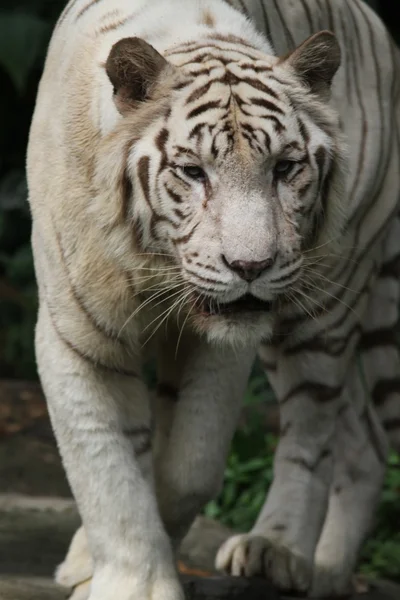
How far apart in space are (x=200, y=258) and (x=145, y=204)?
23 cm

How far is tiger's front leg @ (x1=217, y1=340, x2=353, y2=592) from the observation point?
379 cm

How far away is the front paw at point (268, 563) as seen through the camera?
3729 millimetres

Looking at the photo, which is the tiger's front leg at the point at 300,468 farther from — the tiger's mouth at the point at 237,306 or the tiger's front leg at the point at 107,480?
the tiger's mouth at the point at 237,306

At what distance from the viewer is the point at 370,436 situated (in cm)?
430

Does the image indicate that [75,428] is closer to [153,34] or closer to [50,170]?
[50,170]

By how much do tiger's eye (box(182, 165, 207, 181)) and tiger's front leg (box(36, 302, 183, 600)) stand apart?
0.56m

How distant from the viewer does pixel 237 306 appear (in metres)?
2.85

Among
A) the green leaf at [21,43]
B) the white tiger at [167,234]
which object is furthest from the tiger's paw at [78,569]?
the green leaf at [21,43]

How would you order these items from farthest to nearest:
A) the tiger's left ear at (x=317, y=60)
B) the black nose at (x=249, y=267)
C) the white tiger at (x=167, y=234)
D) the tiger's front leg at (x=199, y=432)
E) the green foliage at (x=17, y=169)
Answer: the green foliage at (x=17, y=169)
the tiger's front leg at (x=199, y=432)
the tiger's left ear at (x=317, y=60)
the white tiger at (x=167, y=234)
the black nose at (x=249, y=267)

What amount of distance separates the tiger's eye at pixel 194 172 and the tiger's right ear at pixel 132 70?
20 cm

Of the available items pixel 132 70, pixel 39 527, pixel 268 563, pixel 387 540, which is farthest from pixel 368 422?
pixel 132 70

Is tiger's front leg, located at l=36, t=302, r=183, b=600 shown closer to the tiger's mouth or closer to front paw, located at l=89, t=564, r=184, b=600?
front paw, located at l=89, t=564, r=184, b=600

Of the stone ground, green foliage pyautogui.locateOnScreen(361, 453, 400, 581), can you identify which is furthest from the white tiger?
green foliage pyautogui.locateOnScreen(361, 453, 400, 581)

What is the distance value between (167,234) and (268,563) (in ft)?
4.22
